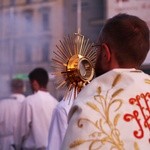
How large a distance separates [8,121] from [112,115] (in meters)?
3.09

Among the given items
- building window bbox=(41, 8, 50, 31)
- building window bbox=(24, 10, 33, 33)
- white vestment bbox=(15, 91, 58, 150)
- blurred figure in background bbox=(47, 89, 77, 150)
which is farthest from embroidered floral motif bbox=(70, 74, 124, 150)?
building window bbox=(41, 8, 50, 31)

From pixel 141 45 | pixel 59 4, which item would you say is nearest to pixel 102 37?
pixel 141 45

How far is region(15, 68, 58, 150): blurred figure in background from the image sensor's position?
4207 mm

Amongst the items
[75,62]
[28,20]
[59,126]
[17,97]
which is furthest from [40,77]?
[28,20]

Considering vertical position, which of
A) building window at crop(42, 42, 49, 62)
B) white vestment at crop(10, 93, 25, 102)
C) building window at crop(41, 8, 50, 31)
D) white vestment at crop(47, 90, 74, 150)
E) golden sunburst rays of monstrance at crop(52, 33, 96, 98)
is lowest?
building window at crop(42, 42, 49, 62)

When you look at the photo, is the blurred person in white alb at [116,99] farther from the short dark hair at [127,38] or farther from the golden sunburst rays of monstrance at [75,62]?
the golden sunburst rays of monstrance at [75,62]

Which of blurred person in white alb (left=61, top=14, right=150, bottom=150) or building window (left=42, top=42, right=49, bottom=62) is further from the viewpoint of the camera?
building window (left=42, top=42, right=49, bottom=62)

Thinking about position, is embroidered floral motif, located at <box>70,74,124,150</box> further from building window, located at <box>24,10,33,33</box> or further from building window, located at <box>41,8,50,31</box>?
building window, located at <box>41,8,50,31</box>

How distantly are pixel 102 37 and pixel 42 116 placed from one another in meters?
A: 2.64

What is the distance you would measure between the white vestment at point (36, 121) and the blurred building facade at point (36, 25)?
3.79 metres

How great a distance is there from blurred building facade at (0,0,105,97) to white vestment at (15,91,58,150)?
3.79 metres

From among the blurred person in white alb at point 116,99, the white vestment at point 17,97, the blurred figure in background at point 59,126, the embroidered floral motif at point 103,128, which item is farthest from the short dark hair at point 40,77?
the embroidered floral motif at point 103,128

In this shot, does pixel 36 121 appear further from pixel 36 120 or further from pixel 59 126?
pixel 59 126

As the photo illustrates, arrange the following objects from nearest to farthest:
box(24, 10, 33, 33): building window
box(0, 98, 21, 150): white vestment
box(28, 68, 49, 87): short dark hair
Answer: box(28, 68, 49, 87): short dark hair, box(0, 98, 21, 150): white vestment, box(24, 10, 33, 33): building window
